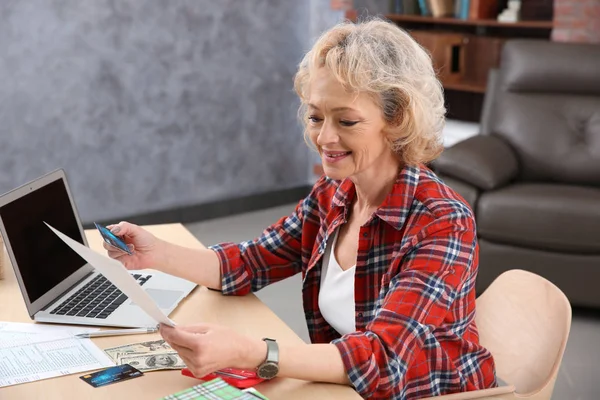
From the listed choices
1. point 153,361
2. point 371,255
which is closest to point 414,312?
point 371,255

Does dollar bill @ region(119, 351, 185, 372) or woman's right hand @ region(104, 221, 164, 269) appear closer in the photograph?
dollar bill @ region(119, 351, 185, 372)

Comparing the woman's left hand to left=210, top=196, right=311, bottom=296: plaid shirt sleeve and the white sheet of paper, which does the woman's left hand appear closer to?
the white sheet of paper

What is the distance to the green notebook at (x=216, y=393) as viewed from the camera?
132 centimetres

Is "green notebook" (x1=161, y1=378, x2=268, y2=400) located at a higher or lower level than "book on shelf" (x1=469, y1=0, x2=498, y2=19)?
higher

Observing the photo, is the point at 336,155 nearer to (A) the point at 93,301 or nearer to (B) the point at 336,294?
(B) the point at 336,294

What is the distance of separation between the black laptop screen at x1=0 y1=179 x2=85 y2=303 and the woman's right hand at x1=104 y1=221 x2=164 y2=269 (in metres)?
0.12

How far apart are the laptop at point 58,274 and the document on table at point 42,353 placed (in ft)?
0.16

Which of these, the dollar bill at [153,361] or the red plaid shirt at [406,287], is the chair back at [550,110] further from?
the dollar bill at [153,361]

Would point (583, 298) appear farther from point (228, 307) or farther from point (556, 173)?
point (228, 307)

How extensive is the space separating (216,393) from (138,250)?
535mm

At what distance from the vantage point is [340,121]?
1.64 meters

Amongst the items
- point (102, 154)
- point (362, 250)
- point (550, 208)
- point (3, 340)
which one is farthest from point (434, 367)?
point (102, 154)

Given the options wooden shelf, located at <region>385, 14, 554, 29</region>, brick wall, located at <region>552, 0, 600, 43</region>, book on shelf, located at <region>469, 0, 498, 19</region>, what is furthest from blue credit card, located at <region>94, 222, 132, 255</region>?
book on shelf, located at <region>469, 0, 498, 19</region>

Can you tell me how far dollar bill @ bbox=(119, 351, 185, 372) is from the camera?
1.46 meters
